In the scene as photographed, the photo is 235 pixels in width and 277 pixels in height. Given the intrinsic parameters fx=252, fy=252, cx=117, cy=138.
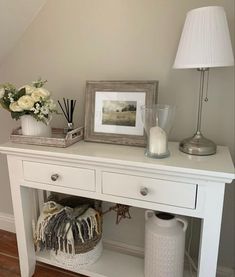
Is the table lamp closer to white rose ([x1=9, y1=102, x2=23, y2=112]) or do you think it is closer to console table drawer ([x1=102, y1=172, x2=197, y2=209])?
console table drawer ([x1=102, y1=172, x2=197, y2=209])

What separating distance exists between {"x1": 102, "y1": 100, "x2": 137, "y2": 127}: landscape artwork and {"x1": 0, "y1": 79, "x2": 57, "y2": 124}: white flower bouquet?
0.28m

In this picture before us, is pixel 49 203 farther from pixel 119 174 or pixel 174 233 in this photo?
pixel 174 233

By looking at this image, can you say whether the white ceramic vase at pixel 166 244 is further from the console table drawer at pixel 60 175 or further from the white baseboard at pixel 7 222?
the white baseboard at pixel 7 222

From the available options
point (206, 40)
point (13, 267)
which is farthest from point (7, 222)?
point (206, 40)

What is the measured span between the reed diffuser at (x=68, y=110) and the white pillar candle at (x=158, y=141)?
1.76ft

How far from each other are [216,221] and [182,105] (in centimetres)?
62

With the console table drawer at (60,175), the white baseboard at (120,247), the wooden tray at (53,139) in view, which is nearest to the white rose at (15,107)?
the wooden tray at (53,139)

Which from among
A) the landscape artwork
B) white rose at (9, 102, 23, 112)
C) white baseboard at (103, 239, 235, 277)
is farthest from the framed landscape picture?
white baseboard at (103, 239, 235, 277)

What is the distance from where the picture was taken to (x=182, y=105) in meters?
1.36

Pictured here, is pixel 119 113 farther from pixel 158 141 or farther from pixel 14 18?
pixel 14 18

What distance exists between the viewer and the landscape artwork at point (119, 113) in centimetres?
134

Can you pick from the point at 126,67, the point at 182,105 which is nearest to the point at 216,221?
the point at 182,105

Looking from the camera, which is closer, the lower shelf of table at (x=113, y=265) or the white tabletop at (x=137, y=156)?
the white tabletop at (x=137, y=156)

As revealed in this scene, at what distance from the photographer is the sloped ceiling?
1402 mm
